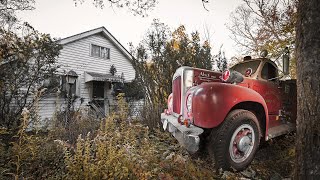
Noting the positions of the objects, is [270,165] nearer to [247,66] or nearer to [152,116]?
[247,66]

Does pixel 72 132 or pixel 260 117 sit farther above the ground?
pixel 260 117

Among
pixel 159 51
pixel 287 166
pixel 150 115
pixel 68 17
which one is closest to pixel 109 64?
pixel 68 17

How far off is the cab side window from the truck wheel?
1.72 m

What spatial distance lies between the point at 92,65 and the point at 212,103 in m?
12.5

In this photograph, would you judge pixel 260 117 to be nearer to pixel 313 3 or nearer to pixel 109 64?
pixel 313 3

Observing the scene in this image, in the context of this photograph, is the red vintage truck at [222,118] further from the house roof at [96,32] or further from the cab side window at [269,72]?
the house roof at [96,32]

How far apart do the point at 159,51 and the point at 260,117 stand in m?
4.58

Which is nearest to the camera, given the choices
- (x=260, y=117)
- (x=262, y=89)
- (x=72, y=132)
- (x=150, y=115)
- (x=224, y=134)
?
(x=224, y=134)

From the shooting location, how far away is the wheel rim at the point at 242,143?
10.9 feet

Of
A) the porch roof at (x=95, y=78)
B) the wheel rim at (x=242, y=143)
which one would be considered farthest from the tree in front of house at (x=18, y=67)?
the porch roof at (x=95, y=78)

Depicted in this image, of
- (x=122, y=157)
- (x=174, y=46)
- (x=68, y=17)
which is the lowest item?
(x=122, y=157)

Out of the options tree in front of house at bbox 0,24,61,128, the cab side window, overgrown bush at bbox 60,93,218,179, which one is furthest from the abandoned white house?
overgrown bush at bbox 60,93,218,179

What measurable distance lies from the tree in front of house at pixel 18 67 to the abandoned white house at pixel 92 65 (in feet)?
14.1

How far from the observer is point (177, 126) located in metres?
3.79
